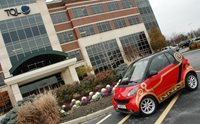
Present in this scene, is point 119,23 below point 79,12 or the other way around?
below

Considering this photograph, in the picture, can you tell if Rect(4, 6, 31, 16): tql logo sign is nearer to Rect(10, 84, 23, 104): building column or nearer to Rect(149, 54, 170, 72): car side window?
Rect(10, 84, 23, 104): building column

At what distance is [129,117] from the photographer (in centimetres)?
832

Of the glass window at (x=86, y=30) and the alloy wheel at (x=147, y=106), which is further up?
the glass window at (x=86, y=30)

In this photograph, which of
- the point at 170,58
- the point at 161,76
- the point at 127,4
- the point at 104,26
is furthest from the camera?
the point at 127,4

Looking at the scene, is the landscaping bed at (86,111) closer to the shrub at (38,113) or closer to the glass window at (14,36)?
the shrub at (38,113)

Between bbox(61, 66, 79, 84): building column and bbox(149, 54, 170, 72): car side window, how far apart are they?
73.4ft

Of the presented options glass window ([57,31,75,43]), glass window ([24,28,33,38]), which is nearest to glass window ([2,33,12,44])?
glass window ([24,28,33,38])

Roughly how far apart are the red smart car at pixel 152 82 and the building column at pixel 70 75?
2233 cm

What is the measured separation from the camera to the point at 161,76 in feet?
27.0

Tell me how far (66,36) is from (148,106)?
3590cm

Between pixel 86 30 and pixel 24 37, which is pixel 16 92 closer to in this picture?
pixel 24 37

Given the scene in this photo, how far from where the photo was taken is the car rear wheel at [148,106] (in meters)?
7.75

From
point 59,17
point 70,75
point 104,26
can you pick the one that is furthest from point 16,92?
point 104,26

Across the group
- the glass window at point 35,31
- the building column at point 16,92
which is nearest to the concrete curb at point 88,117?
the building column at point 16,92
